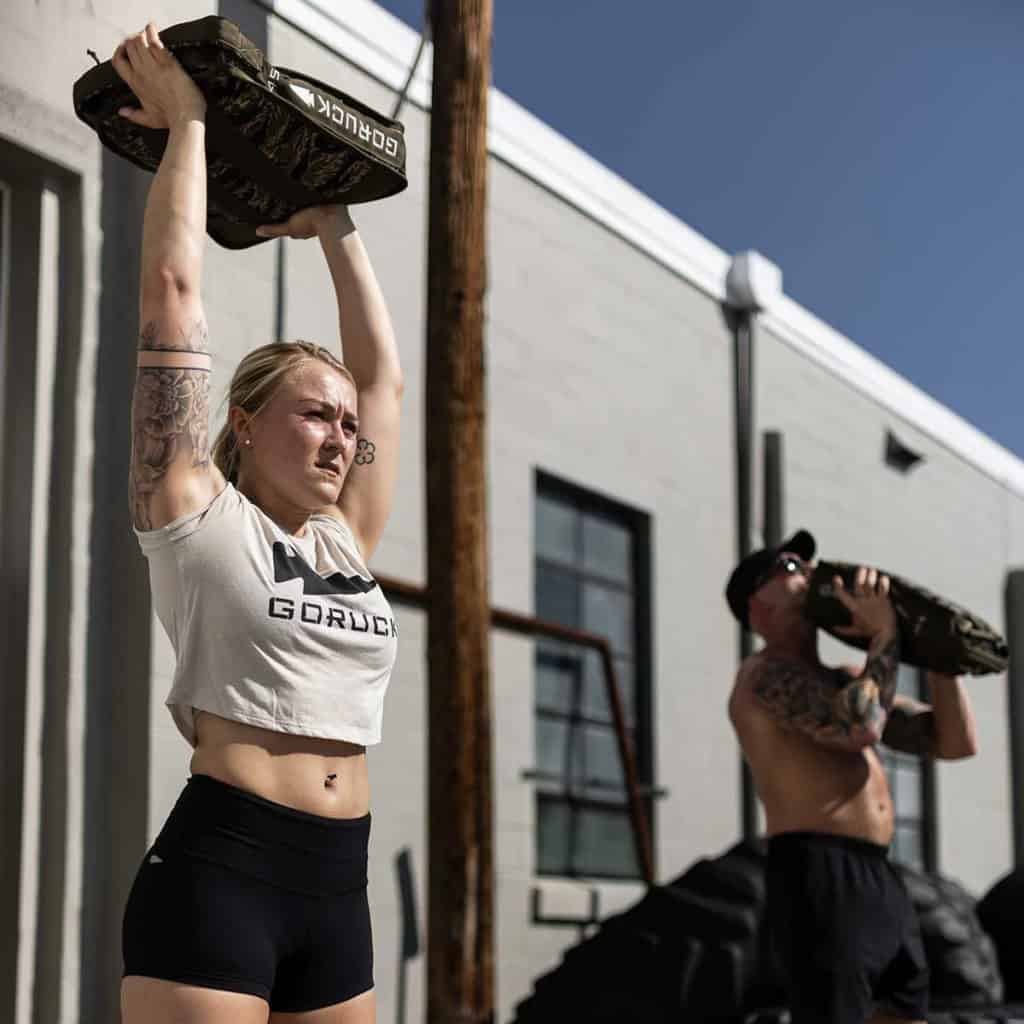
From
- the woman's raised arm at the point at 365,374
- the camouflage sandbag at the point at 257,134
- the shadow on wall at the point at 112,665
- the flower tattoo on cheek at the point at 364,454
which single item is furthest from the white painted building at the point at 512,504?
the flower tattoo on cheek at the point at 364,454

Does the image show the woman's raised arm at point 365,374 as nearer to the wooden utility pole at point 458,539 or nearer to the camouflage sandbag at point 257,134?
the camouflage sandbag at point 257,134

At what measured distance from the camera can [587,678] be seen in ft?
29.3

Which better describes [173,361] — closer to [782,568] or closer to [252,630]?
[252,630]

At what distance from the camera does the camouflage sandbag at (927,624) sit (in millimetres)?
5305

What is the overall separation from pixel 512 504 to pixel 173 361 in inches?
217

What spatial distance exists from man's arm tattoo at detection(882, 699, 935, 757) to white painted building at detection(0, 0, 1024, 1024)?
7.16ft

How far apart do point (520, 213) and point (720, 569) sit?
2.65 metres

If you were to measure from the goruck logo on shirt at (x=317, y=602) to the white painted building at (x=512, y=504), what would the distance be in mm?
2679

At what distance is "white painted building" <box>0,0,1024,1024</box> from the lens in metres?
5.34

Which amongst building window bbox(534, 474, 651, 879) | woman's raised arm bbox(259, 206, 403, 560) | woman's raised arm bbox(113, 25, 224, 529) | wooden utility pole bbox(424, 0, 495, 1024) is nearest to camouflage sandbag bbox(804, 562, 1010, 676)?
wooden utility pole bbox(424, 0, 495, 1024)

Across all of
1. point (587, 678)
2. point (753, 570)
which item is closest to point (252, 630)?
point (753, 570)

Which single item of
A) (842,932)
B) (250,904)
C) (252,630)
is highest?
(252,630)

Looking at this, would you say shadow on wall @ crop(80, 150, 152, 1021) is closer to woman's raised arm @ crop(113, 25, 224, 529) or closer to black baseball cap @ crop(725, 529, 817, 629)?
black baseball cap @ crop(725, 529, 817, 629)

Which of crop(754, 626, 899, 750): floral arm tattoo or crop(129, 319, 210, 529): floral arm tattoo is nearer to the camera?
crop(129, 319, 210, 529): floral arm tattoo
